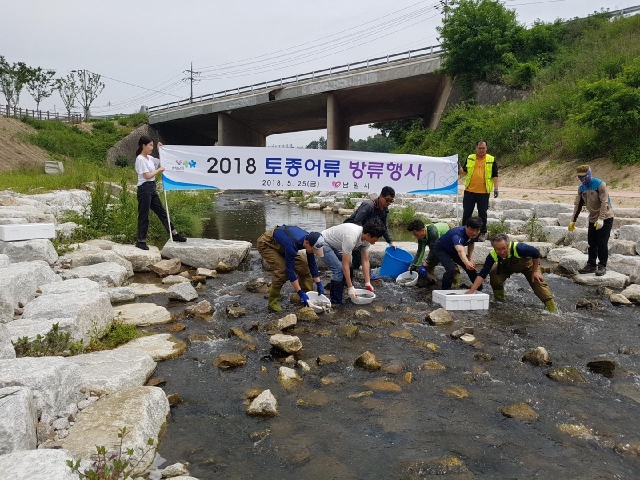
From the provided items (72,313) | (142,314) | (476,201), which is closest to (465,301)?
(476,201)

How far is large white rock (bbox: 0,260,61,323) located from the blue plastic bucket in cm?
480

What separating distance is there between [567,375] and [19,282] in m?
5.44

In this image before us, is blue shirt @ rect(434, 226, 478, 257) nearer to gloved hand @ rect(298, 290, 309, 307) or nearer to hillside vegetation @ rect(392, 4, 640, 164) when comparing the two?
gloved hand @ rect(298, 290, 309, 307)

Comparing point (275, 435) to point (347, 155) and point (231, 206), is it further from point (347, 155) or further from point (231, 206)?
point (231, 206)

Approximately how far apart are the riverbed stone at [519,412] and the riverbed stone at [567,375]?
2.15 ft

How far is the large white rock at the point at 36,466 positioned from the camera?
208 cm

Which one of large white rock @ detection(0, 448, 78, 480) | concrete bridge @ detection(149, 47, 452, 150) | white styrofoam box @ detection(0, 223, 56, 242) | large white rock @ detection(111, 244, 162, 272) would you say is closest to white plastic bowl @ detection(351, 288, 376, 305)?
large white rock @ detection(111, 244, 162, 272)

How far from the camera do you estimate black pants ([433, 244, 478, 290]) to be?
21.6 ft

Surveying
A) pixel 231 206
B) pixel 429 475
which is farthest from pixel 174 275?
pixel 231 206

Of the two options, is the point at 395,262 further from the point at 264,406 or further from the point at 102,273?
the point at 264,406

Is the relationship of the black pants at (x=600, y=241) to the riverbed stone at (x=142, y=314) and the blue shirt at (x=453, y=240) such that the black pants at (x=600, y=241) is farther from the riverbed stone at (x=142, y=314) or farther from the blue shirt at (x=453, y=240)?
the riverbed stone at (x=142, y=314)

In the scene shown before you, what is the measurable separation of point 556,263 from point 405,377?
557 cm

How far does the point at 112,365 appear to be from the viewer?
3.81 metres

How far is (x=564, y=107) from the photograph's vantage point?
1802cm
